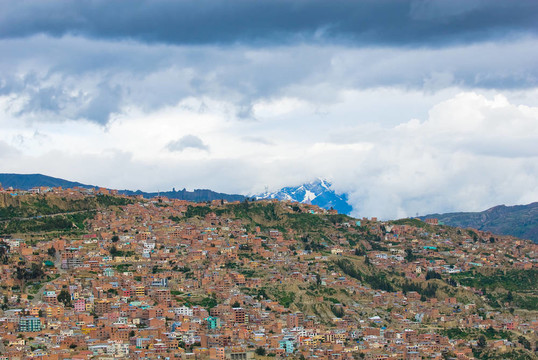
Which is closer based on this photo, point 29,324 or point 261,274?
point 29,324

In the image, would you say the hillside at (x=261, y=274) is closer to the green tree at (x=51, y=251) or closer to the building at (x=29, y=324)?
the green tree at (x=51, y=251)

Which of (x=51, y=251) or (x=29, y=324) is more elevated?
(x=51, y=251)

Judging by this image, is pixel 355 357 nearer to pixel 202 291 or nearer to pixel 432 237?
pixel 202 291

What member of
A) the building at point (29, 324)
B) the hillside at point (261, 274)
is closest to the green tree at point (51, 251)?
the hillside at point (261, 274)

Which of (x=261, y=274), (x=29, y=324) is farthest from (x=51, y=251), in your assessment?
(x=261, y=274)

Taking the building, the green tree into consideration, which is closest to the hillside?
the green tree

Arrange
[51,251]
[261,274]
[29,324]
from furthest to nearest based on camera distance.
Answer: [261,274], [51,251], [29,324]

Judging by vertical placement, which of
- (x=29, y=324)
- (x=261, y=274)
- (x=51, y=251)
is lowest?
(x=29, y=324)

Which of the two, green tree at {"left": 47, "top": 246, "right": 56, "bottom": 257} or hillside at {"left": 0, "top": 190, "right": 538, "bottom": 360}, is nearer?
hillside at {"left": 0, "top": 190, "right": 538, "bottom": 360}

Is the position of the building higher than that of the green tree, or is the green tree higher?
the green tree

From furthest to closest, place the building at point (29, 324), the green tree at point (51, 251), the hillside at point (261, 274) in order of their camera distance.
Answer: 1. the green tree at point (51, 251)
2. the hillside at point (261, 274)
3. the building at point (29, 324)

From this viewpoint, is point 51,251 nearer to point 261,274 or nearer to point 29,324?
point 29,324

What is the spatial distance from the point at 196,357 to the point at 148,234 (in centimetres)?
4029

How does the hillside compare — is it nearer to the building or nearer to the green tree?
the green tree
